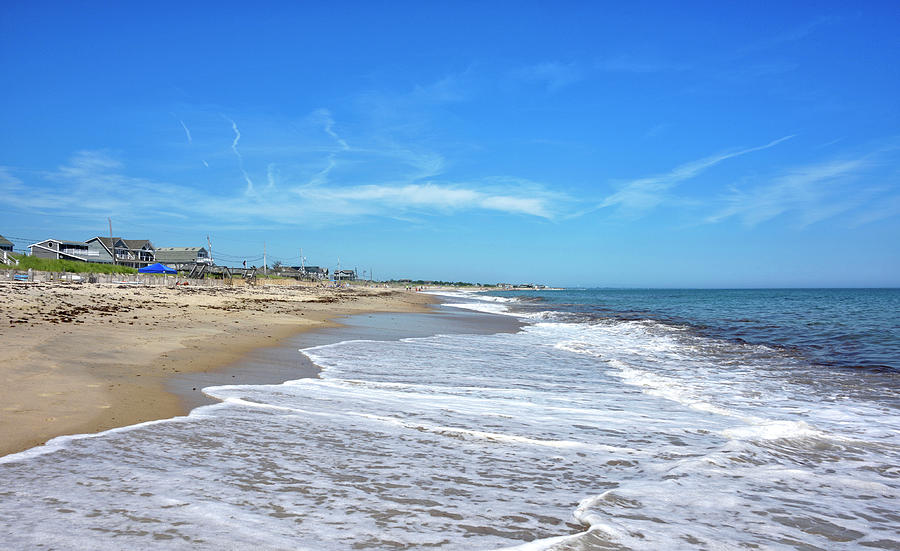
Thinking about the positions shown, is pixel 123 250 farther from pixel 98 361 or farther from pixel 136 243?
pixel 98 361

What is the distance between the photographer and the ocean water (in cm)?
291

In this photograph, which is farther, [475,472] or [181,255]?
[181,255]

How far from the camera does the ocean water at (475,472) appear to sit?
291 centimetres

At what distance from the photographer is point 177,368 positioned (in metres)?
8.30

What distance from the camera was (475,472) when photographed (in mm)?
4035

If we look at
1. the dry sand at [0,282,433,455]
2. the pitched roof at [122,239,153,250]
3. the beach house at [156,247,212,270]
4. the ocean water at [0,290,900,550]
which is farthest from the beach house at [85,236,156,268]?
the ocean water at [0,290,900,550]

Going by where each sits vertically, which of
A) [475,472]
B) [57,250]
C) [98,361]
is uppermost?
[57,250]

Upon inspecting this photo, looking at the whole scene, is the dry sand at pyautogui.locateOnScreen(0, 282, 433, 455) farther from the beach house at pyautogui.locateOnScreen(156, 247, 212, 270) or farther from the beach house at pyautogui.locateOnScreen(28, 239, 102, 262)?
the beach house at pyautogui.locateOnScreen(156, 247, 212, 270)

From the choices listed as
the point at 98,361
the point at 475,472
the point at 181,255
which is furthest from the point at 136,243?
the point at 475,472

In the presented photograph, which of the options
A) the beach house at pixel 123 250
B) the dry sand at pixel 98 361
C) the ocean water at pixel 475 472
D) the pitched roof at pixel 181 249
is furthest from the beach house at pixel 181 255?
the ocean water at pixel 475 472

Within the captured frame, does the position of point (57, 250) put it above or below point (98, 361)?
above

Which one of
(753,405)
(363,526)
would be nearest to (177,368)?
(363,526)

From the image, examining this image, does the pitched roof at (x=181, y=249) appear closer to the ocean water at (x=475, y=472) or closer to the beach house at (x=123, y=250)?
the beach house at (x=123, y=250)

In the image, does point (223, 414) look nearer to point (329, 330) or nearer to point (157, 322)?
point (157, 322)
